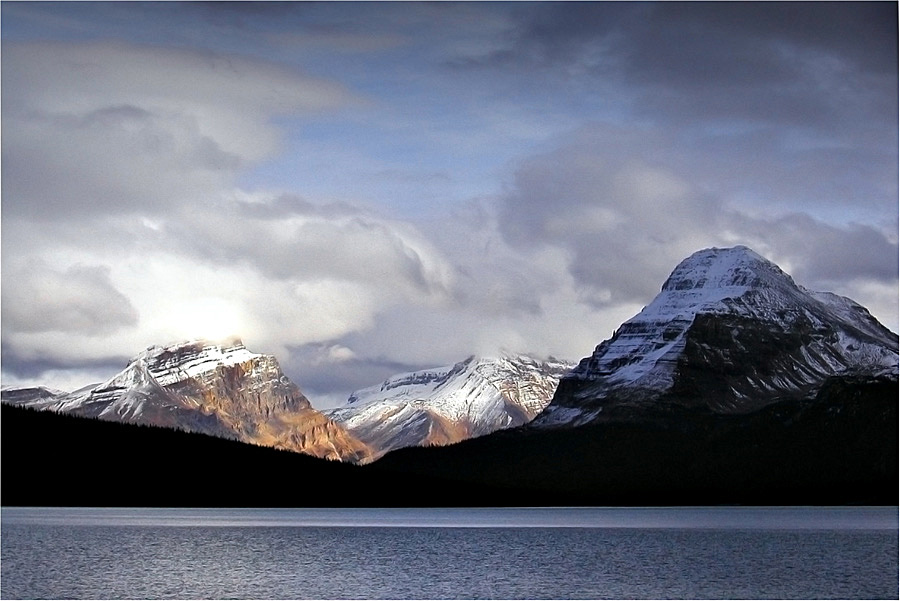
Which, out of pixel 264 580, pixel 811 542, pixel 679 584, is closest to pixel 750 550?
pixel 811 542

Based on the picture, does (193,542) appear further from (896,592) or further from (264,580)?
(896,592)

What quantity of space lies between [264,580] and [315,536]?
215 ft

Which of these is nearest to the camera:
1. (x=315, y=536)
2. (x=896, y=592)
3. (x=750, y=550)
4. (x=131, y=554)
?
(x=896, y=592)

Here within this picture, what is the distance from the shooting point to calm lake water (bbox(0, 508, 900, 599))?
8881cm

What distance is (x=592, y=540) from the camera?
516 ft

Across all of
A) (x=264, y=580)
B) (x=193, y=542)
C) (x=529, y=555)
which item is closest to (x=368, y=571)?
(x=264, y=580)

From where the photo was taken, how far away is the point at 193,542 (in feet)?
463

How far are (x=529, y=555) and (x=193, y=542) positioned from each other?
39199mm

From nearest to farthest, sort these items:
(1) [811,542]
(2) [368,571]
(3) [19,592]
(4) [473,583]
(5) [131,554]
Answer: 1. (3) [19,592]
2. (4) [473,583]
3. (2) [368,571]
4. (5) [131,554]
5. (1) [811,542]

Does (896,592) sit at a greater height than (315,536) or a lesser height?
lesser

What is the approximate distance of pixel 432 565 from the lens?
11181 cm

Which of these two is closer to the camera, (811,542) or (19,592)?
(19,592)

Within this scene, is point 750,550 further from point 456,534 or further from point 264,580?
point 264,580

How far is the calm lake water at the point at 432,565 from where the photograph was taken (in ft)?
291
